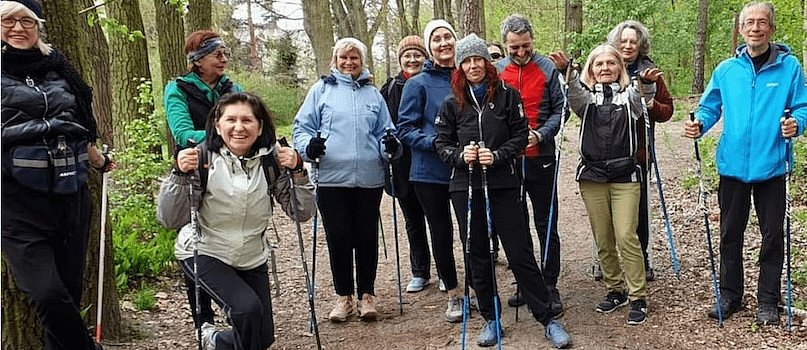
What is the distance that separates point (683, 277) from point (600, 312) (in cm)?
130

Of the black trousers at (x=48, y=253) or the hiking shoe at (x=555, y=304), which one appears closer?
the black trousers at (x=48, y=253)

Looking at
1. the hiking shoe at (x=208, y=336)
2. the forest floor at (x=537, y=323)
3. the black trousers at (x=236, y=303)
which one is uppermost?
the black trousers at (x=236, y=303)

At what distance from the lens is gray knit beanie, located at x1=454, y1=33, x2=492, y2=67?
15.7ft

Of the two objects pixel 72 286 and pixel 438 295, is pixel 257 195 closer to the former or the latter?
pixel 72 286

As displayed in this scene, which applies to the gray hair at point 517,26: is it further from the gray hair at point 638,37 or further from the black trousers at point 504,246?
the black trousers at point 504,246

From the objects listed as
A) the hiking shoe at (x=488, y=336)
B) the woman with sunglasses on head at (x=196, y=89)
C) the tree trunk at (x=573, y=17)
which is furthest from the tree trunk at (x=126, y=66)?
the tree trunk at (x=573, y=17)

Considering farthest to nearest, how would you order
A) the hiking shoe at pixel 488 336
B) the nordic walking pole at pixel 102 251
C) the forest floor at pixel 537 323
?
the forest floor at pixel 537 323
the hiking shoe at pixel 488 336
the nordic walking pole at pixel 102 251

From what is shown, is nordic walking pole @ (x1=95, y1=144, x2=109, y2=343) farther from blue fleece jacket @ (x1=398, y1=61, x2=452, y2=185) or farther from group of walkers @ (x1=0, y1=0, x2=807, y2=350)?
blue fleece jacket @ (x1=398, y1=61, x2=452, y2=185)

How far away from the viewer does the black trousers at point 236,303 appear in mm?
4008

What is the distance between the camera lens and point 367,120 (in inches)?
212

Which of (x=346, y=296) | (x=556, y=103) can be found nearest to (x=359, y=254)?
(x=346, y=296)

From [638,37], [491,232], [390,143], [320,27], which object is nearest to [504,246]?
[491,232]

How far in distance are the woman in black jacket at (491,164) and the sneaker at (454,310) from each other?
57cm

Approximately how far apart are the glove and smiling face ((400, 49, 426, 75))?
3.27 ft
